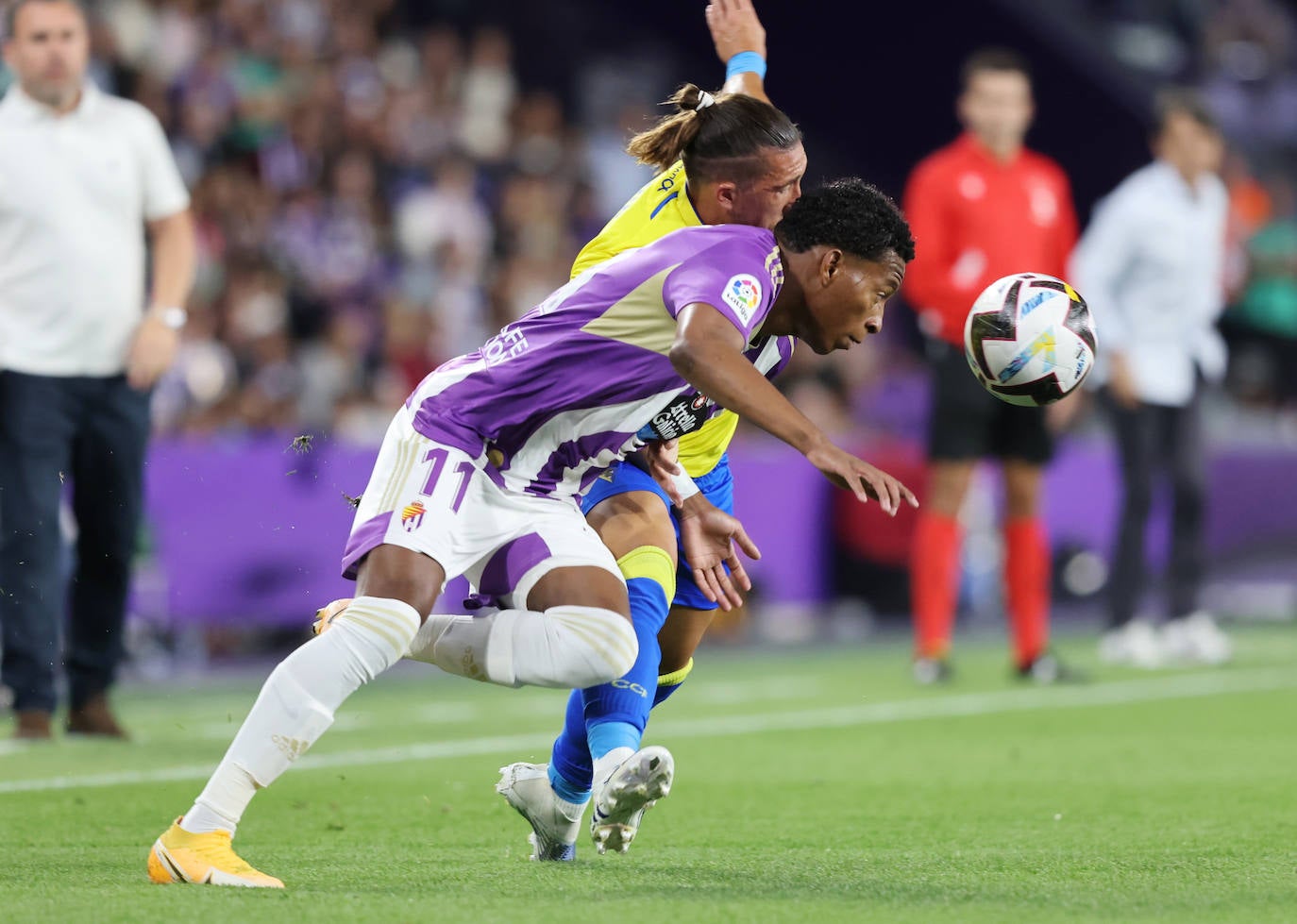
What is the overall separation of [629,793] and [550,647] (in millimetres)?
360

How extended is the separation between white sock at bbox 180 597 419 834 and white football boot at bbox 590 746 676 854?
56 cm

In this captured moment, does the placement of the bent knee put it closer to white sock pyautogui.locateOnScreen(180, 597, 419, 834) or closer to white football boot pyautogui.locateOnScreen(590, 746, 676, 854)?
white football boot pyautogui.locateOnScreen(590, 746, 676, 854)

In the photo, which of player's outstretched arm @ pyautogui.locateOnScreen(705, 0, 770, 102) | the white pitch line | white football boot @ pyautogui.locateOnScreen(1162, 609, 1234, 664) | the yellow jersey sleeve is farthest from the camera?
white football boot @ pyautogui.locateOnScreen(1162, 609, 1234, 664)

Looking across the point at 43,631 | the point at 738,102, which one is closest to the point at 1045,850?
the point at 738,102

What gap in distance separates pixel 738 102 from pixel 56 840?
2521 mm

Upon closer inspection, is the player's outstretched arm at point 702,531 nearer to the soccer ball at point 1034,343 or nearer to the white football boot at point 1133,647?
the soccer ball at point 1034,343

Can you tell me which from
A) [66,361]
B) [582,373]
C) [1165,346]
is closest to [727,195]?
[582,373]

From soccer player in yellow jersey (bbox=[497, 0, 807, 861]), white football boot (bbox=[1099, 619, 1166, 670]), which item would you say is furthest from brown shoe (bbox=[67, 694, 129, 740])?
white football boot (bbox=[1099, 619, 1166, 670])

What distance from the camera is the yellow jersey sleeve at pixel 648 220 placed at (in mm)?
5105

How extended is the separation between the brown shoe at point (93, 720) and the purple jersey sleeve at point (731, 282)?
3683 mm

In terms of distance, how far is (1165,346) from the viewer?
10.6 meters

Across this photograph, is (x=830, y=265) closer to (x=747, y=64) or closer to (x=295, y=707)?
(x=295, y=707)

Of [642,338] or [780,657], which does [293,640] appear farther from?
[642,338]

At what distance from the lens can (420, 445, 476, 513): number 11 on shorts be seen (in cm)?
429
